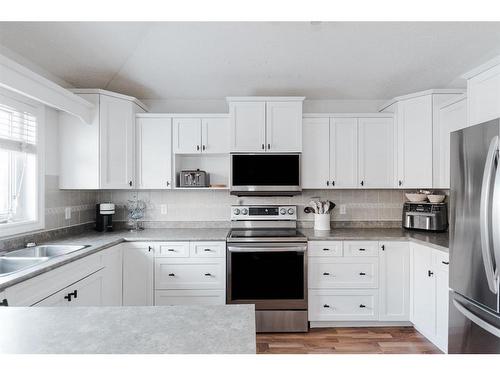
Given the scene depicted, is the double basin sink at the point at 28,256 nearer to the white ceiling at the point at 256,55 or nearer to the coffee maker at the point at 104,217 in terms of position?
the coffee maker at the point at 104,217

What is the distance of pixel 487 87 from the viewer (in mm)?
1704

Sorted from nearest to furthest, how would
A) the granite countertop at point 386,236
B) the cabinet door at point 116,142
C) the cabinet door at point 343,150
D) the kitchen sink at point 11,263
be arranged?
the kitchen sink at point 11,263, the granite countertop at point 386,236, the cabinet door at point 116,142, the cabinet door at point 343,150

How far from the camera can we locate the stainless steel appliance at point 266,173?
2.83m

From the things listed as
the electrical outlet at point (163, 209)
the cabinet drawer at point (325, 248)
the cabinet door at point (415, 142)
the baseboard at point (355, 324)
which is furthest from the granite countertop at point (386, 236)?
the electrical outlet at point (163, 209)

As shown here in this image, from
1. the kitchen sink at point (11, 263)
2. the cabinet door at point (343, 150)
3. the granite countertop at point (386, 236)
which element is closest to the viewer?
the kitchen sink at point (11, 263)

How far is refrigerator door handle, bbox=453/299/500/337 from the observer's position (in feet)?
4.71

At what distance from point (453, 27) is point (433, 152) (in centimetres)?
105

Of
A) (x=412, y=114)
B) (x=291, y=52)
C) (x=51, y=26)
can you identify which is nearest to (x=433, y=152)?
(x=412, y=114)

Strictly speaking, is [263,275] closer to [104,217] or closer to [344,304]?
[344,304]

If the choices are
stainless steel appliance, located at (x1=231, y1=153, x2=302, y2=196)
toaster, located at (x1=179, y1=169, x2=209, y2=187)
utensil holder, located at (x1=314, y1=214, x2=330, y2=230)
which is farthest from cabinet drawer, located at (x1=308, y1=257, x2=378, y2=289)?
toaster, located at (x1=179, y1=169, x2=209, y2=187)

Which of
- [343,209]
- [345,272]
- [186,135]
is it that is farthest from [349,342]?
[186,135]

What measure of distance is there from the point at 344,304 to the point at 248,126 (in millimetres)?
1925

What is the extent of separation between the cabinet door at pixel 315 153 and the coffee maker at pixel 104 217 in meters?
2.04

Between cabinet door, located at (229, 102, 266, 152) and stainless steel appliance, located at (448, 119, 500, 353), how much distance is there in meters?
1.60
